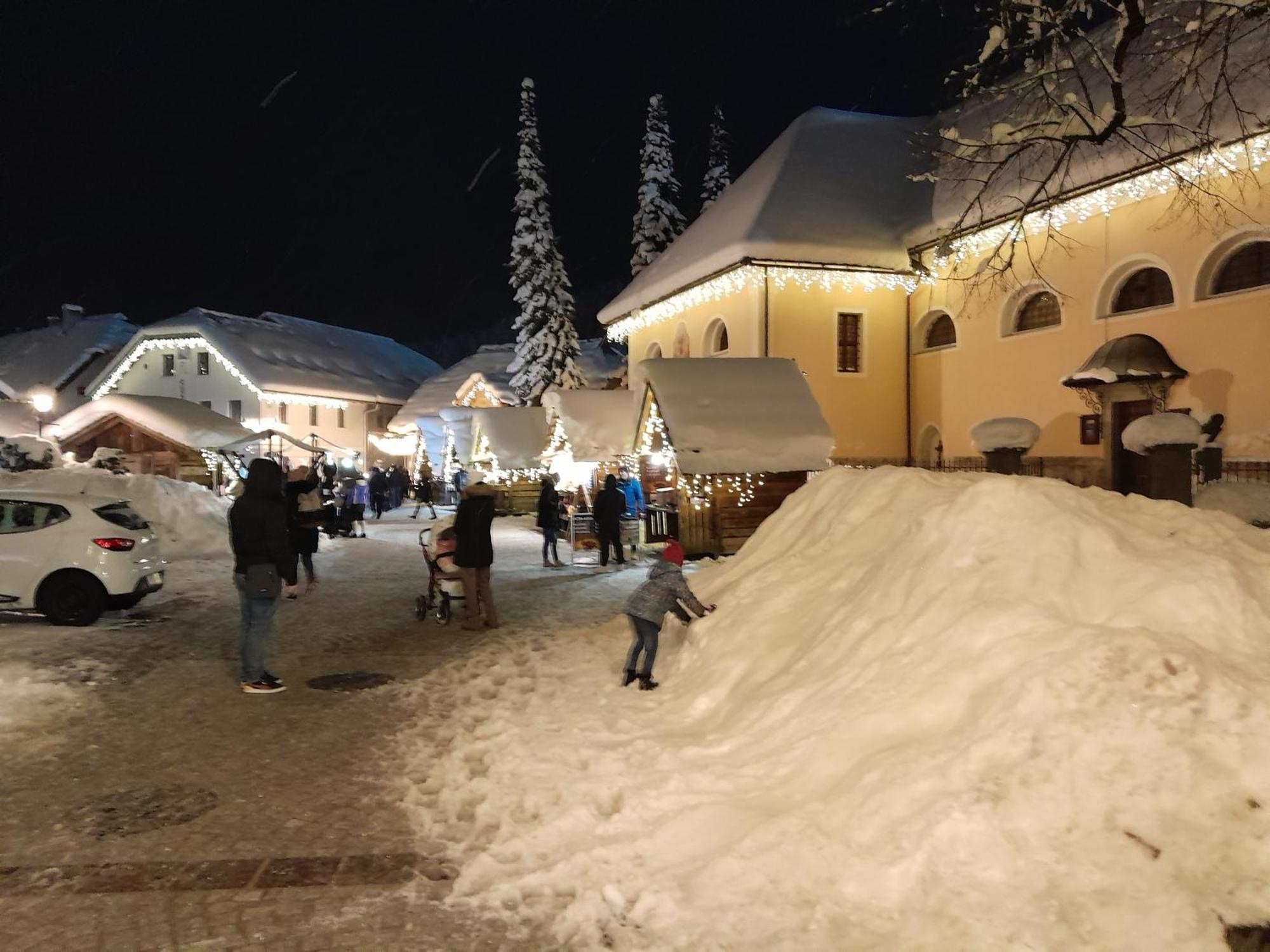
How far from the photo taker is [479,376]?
4828cm

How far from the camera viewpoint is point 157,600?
13445 mm

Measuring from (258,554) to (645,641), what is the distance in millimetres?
3749

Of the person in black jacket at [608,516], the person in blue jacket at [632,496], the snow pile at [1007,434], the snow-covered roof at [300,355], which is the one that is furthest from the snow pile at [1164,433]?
the snow-covered roof at [300,355]

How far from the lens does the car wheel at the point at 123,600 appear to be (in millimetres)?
11273

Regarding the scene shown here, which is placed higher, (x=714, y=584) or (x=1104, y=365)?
(x=1104, y=365)

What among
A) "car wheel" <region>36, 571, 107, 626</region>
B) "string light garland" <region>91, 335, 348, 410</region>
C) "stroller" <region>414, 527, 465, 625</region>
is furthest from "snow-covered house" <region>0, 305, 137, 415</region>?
"stroller" <region>414, 527, 465, 625</region>

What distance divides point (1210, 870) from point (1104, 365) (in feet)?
53.0

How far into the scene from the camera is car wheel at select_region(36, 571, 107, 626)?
11023 mm

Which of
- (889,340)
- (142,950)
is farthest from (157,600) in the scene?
(889,340)

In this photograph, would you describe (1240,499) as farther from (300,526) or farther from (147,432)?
(147,432)

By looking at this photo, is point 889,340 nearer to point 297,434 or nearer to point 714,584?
point 714,584

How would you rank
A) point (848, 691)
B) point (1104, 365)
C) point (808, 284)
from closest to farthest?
point (848, 691) < point (1104, 365) < point (808, 284)

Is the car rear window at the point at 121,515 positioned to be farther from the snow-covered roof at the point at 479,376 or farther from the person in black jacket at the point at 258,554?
the snow-covered roof at the point at 479,376

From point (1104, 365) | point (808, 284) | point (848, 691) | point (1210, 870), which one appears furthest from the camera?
point (808, 284)
